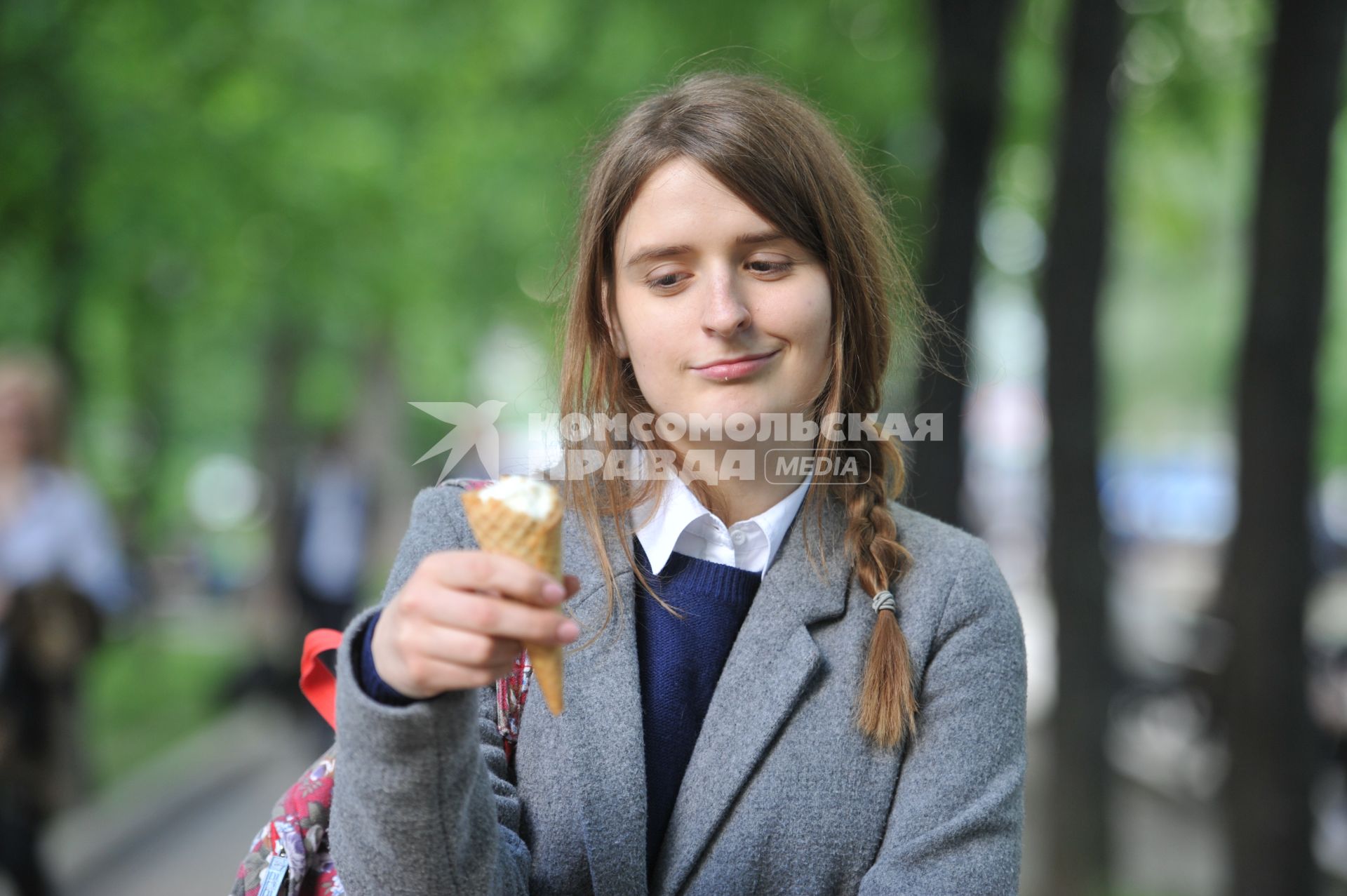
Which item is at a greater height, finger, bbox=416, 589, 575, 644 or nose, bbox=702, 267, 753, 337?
nose, bbox=702, 267, 753, 337

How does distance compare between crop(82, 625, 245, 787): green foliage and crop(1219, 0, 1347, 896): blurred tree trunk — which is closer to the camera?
crop(1219, 0, 1347, 896): blurred tree trunk

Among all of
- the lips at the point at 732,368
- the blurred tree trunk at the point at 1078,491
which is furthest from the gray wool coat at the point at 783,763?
the blurred tree trunk at the point at 1078,491

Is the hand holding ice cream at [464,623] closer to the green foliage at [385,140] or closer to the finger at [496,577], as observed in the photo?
the finger at [496,577]

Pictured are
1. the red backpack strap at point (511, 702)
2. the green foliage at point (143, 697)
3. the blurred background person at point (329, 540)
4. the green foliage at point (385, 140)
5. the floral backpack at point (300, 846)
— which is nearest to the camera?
the floral backpack at point (300, 846)

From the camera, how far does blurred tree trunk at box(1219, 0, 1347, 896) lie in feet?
17.8

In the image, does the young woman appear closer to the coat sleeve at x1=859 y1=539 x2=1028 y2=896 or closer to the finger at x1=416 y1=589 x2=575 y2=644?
the coat sleeve at x1=859 y1=539 x2=1028 y2=896

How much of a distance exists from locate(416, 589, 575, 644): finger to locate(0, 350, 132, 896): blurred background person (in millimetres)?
4466

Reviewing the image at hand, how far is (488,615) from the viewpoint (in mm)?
1425

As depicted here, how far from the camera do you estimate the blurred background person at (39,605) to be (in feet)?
17.1

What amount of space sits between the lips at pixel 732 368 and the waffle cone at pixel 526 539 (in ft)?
1.21

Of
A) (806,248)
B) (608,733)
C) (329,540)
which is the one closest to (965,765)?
(608,733)

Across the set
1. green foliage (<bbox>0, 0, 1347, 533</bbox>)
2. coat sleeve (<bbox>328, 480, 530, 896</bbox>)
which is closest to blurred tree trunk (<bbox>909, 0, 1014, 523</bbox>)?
green foliage (<bbox>0, 0, 1347, 533</bbox>)

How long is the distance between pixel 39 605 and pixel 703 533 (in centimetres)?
419

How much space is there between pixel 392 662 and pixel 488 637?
0.47 ft
